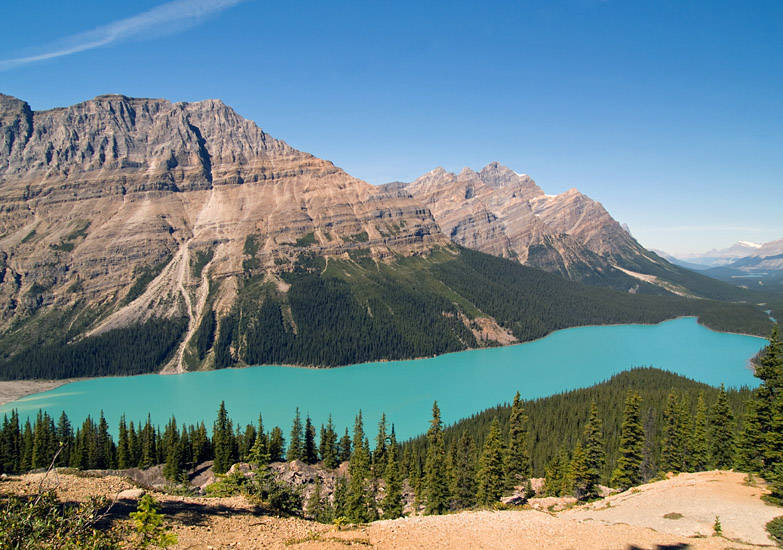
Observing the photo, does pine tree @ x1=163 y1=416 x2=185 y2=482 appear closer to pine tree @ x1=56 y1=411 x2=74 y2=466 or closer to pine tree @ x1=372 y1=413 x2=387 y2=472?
pine tree @ x1=56 y1=411 x2=74 y2=466

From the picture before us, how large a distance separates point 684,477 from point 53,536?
49.4 meters

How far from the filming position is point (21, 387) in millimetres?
151250

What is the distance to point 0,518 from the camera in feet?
39.4

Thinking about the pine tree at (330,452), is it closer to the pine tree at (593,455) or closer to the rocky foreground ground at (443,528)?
the pine tree at (593,455)

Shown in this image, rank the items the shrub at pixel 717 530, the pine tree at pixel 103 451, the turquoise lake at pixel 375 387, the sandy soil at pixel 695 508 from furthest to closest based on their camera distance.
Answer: the turquoise lake at pixel 375 387 < the pine tree at pixel 103 451 < the sandy soil at pixel 695 508 < the shrub at pixel 717 530

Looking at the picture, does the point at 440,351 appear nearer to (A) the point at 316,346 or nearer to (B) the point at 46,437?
(A) the point at 316,346

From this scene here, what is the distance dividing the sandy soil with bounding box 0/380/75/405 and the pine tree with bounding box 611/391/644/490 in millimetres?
162409

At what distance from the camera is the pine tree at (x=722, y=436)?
53.4 m

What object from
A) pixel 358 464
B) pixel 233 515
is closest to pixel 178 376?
pixel 358 464

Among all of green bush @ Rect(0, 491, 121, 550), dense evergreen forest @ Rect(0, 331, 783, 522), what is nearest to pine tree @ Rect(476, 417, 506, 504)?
dense evergreen forest @ Rect(0, 331, 783, 522)

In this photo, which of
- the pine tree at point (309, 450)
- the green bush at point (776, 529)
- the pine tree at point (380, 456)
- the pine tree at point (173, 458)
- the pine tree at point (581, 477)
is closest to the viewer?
the green bush at point (776, 529)

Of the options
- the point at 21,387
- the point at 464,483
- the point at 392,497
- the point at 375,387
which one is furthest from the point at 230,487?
the point at 21,387

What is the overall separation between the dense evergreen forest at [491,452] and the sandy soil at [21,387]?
84.3m

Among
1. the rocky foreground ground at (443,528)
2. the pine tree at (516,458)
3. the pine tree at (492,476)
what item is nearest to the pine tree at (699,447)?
the pine tree at (516,458)
